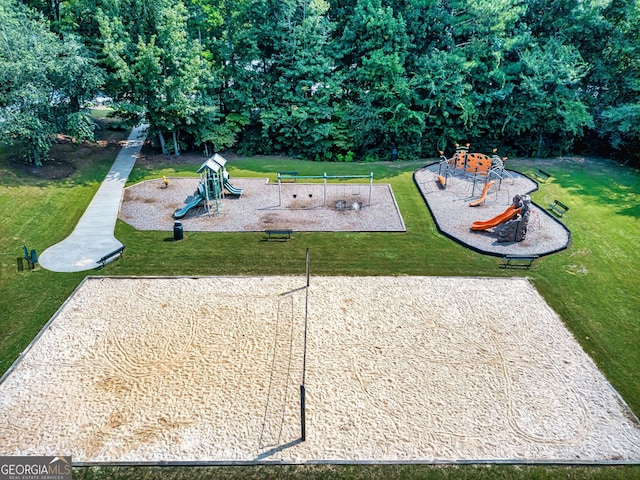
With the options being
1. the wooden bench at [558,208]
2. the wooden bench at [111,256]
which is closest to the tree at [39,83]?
the wooden bench at [111,256]

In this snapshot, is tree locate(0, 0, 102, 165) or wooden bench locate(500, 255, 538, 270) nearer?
wooden bench locate(500, 255, 538, 270)

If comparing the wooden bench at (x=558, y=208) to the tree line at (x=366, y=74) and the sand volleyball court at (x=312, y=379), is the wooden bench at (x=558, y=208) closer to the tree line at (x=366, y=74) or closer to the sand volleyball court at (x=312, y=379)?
the sand volleyball court at (x=312, y=379)

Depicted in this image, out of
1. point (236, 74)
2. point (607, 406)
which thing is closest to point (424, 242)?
point (607, 406)

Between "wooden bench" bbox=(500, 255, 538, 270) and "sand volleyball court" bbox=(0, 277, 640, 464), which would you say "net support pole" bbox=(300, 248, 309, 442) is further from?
"wooden bench" bbox=(500, 255, 538, 270)

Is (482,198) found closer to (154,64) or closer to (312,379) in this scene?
(312,379)

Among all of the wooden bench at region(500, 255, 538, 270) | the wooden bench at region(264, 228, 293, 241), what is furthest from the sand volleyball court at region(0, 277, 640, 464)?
the wooden bench at region(264, 228, 293, 241)

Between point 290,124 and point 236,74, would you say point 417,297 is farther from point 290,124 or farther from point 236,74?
point 236,74

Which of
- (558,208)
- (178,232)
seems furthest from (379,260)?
(558,208)
